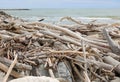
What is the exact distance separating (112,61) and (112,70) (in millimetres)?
101

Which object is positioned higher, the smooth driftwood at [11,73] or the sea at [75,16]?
the smooth driftwood at [11,73]

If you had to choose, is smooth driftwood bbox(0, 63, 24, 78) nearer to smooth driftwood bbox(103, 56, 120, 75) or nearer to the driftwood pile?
the driftwood pile

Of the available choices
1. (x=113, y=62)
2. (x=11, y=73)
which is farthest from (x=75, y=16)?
(x=11, y=73)

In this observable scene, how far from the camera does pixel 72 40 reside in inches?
145

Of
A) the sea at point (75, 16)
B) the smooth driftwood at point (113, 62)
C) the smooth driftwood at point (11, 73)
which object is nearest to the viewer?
the smooth driftwood at point (11, 73)

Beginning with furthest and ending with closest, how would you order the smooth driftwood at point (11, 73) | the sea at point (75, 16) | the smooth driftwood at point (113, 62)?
the sea at point (75, 16), the smooth driftwood at point (113, 62), the smooth driftwood at point (11, 73)

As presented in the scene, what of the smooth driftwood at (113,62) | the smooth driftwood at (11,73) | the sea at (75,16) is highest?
the smooth driftwood at (113,62)

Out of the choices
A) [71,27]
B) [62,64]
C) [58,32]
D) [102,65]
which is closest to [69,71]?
[62,64]

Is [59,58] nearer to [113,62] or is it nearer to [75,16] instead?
[113,62]

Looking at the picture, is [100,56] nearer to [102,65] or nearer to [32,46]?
[102,65]

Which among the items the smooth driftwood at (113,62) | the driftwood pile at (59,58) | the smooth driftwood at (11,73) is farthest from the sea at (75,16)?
the smooth driftwood at (11,73)

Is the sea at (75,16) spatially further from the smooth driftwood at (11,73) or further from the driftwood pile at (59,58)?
the smooth driftwood at (11,73)

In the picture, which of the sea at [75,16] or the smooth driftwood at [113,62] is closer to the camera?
the smooth driftwood at [113,62]

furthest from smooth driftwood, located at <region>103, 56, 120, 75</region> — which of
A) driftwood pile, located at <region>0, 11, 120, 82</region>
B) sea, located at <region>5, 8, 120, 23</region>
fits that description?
sea, located at <region>5, 8, 120, 23</region>
